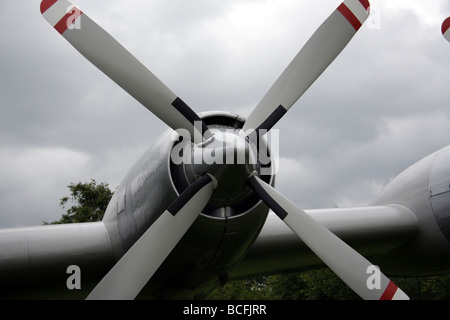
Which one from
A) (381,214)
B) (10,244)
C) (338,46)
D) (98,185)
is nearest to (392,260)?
(381,214)

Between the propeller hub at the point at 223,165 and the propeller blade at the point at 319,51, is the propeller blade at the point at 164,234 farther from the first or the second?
the propeller blade at the point at 319,51

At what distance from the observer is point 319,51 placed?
20.0ft

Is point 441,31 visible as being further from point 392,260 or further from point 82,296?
point 82,296

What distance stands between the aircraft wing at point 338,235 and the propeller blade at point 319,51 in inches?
98.4

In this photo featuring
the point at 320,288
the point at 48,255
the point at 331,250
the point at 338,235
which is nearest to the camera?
the point at 331,250

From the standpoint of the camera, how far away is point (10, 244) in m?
6.13

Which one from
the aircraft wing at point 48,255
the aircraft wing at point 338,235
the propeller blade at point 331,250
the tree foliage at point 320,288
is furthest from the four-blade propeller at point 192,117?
the tree foliage at point 320,288

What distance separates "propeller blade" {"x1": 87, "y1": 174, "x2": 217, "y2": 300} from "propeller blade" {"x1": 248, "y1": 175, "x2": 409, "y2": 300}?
572 millimetres

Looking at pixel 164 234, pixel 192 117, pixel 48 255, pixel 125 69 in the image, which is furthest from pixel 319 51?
pixel 48 255

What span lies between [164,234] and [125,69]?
1.97m

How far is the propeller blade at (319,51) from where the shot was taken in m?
6.03

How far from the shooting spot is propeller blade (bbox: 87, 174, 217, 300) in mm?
5074

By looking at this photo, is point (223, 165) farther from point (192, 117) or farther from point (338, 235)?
point (338, 235)
